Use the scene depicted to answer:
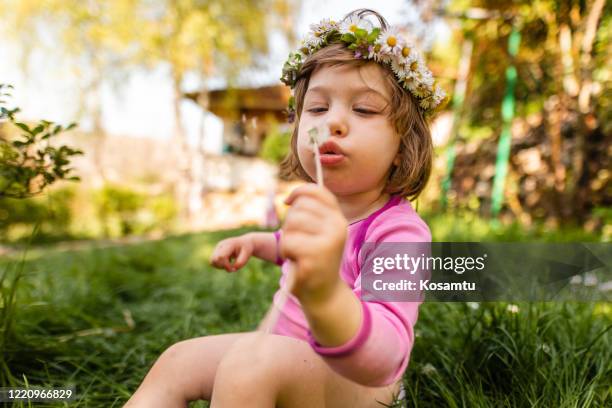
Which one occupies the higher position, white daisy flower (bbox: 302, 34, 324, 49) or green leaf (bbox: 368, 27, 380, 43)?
white daisy flower (bbox: 302, 34, 324, 49)

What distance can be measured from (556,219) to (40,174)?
16.4 ft

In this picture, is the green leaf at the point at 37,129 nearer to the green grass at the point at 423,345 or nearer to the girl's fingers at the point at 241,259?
the green grass at the point at 423,345

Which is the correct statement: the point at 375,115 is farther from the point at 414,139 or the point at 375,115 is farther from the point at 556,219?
the point at 556,219

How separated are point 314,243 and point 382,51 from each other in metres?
0.67

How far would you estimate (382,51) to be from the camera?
117cm

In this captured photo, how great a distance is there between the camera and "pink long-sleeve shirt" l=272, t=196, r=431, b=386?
0.77 metres

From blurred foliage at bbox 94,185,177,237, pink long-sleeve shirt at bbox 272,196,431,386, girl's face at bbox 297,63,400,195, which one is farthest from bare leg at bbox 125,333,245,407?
blurred foliage at bbox 94,185,177,237

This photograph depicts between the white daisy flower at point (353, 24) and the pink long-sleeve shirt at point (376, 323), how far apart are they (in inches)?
18.0

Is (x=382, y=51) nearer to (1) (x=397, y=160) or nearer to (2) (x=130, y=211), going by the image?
(1) (x=397, y=160)

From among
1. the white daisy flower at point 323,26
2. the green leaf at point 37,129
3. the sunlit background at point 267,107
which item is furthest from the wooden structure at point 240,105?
the white daisy flower at point 323,26

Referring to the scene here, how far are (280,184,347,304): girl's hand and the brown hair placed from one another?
1.73 feet

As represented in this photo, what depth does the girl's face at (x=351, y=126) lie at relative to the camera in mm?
1085

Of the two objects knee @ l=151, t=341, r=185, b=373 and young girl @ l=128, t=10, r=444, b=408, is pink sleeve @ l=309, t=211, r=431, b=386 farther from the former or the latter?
knee @ l=151, t=341, r=185, b=373

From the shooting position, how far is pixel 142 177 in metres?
23.1
